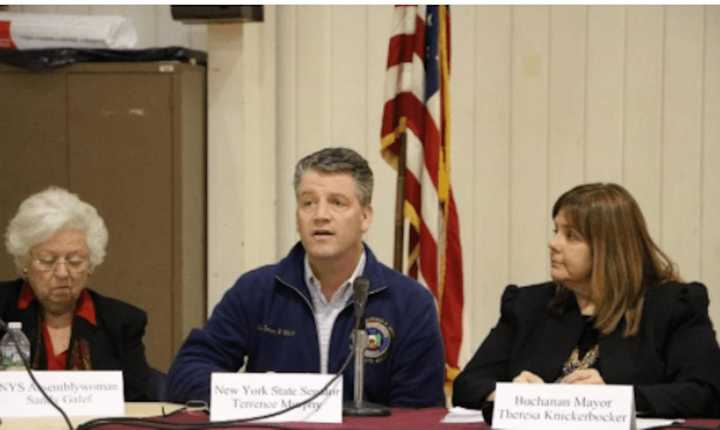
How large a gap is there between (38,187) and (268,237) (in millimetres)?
1087

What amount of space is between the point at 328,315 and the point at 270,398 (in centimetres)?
74

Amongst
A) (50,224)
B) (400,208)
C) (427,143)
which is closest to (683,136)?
(427,143)

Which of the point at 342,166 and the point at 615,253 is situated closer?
the point at 615,253

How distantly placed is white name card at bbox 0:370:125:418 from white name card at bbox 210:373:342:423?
1.10 feet

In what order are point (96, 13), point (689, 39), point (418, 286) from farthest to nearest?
point (96, 13) < point (689, 39) < point (418, 286)

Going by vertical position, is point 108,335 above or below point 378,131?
below

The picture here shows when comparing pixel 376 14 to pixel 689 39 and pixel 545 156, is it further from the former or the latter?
pixel 689 39

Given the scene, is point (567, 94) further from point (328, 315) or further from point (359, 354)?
point (359, 354)

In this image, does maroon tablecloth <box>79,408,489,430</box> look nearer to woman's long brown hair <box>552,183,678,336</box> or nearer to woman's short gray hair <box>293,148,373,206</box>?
woman's long brown hair <box>552,183,678,336</box>

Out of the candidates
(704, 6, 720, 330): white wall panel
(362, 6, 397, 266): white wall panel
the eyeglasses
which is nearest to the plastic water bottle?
the eyeglasses

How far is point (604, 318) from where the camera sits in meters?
3.57

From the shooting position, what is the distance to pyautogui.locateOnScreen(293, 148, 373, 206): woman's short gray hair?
12.1 ft

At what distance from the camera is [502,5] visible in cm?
586

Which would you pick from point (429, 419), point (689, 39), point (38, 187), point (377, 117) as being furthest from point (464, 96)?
point (429, 419)
